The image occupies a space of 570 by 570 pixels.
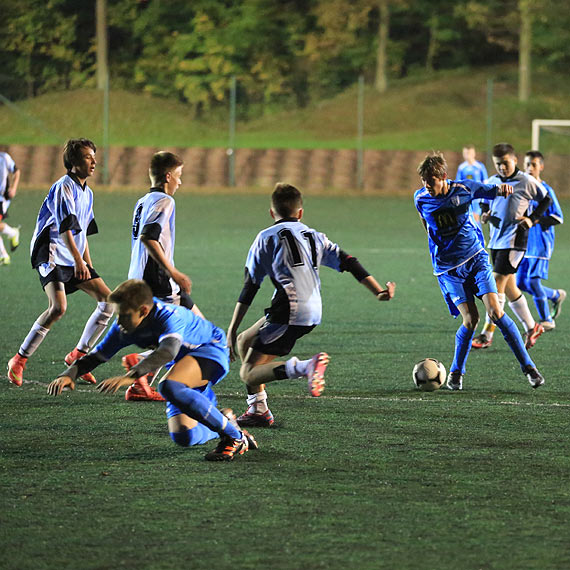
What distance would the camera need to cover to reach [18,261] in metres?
16.0

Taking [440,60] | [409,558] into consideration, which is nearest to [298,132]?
[440,60]

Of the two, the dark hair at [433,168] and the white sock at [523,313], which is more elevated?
the dark hair at [433,168]

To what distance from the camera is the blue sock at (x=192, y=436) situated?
5762 mm

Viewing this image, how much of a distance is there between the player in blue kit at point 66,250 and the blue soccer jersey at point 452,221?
2327mm

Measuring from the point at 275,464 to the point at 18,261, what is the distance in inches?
437

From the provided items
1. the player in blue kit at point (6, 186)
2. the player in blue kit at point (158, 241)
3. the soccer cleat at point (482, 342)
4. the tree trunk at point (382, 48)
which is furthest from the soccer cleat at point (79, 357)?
the tree trunk at point (382, 48)

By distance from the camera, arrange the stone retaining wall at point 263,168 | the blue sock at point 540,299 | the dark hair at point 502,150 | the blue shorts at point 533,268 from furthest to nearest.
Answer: the stone retaining wall at point 263,168 < the blue shorts at point 533,268 < the blue sock at point 540,299 < the dark hair at point 502,150

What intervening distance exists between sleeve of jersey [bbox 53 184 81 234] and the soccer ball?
8.43 feet

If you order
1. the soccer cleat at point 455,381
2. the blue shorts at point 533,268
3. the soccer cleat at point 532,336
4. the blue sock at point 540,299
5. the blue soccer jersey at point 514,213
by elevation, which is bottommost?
the soccer cleat at point 455,381

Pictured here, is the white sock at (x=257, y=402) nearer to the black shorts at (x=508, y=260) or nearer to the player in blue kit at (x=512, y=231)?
the player in blue kit at (x=512, y=231)

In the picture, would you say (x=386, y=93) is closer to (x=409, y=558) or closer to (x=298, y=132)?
(x=298, y=132)

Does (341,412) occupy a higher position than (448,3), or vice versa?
(448,3)

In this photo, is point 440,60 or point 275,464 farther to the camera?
point 440,60

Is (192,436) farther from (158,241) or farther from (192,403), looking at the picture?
(158,241)
